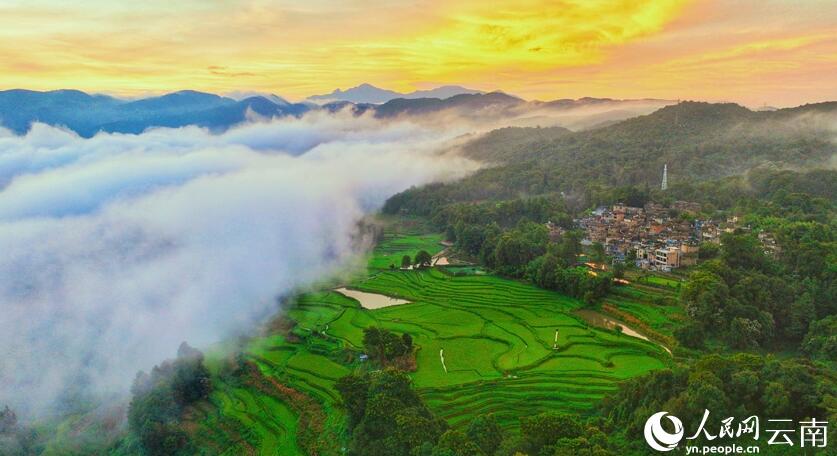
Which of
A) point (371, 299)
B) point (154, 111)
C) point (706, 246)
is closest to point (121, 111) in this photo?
point (154, 111)

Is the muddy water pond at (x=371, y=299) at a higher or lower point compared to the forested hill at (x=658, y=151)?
lower

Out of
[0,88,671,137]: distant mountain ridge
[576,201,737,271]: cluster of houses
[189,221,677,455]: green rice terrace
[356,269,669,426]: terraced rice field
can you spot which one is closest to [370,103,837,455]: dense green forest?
[576,201,737,271]: cluster of houses

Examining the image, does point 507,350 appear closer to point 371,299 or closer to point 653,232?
point 371,299

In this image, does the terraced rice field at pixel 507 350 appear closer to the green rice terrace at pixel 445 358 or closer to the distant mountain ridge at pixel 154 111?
the green rice terrace at pixel 445 358

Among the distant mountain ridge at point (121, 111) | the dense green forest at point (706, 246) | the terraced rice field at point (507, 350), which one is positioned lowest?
the terraced rice field at point (507, 350)

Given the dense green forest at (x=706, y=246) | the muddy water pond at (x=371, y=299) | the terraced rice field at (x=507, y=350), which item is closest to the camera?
the dense green forest at (x=706, y=246)

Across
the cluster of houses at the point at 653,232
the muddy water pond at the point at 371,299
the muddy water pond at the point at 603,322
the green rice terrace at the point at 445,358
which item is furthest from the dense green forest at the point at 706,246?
the muddy water pond at the point at 371,299
